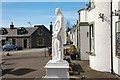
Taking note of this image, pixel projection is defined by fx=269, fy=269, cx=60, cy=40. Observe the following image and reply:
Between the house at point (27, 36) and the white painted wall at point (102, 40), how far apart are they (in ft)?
135

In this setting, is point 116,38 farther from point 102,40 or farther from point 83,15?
point 83,15

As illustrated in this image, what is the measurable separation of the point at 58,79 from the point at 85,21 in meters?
13.2

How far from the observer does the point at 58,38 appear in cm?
1225

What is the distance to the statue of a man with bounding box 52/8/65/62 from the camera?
12.2 m

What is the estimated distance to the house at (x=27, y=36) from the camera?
188 ft

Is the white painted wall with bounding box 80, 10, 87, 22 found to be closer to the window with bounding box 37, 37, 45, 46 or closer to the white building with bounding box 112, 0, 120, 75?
the white building with bounding box 112, 0, 120, 75

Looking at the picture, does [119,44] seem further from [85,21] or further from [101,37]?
[85,21]

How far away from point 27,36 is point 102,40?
42608 mm

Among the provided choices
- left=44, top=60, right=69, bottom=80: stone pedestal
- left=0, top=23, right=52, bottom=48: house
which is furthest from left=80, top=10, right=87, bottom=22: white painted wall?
left=0, top=23, right=52, bottom=48: house

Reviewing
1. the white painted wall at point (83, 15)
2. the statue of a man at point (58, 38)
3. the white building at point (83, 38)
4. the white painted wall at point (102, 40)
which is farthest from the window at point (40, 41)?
the statue of a man at point (58, 38)

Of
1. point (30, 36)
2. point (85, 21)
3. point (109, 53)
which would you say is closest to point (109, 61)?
point (109, 53)

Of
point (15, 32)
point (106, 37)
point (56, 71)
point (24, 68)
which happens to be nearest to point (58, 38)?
point (56, 71)

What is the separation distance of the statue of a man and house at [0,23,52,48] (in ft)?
147

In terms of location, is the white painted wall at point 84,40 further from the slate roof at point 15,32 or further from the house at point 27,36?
the slate roof at point 15,32
